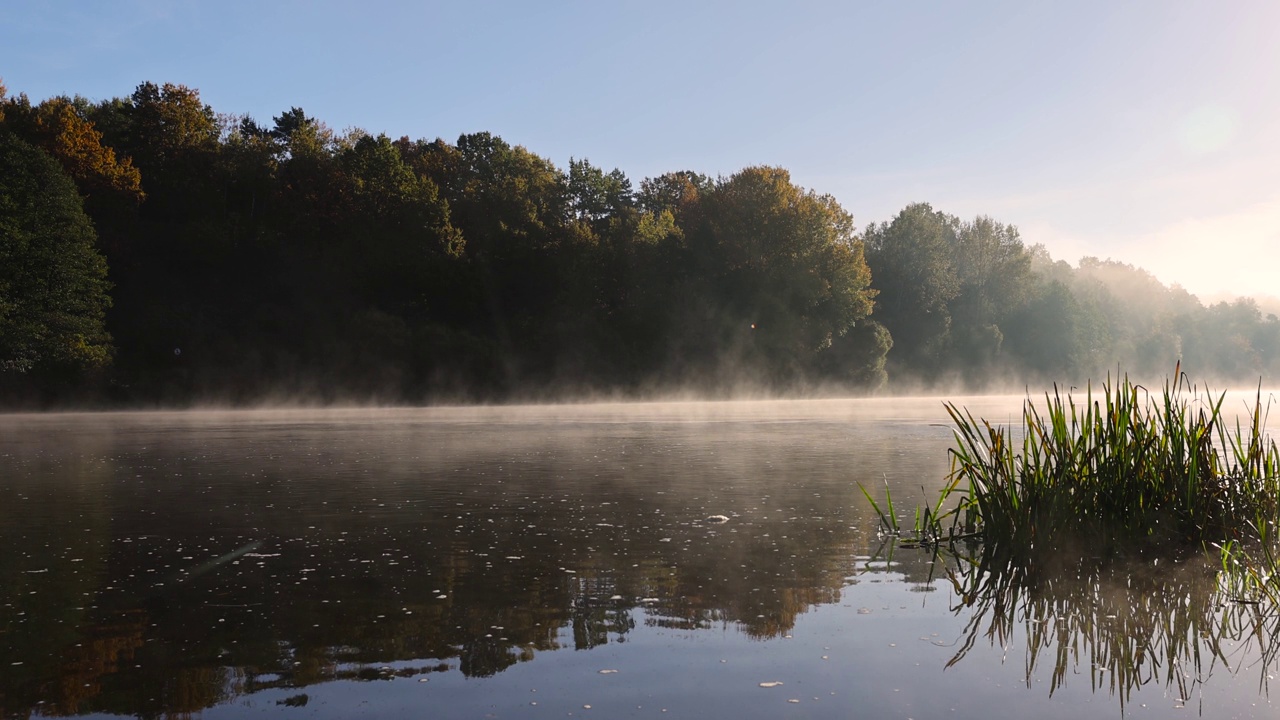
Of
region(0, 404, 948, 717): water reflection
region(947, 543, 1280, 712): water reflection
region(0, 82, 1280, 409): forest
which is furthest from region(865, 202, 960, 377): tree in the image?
region(947, 543, 1280, 712): water reflection

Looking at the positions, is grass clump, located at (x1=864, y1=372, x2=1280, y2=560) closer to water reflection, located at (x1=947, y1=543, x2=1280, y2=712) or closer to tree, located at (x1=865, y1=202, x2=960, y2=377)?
water reflection, located at (x1=947, y1=543, x2=1280, y2=712)

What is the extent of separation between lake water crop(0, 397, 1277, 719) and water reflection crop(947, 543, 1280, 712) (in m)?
0.03

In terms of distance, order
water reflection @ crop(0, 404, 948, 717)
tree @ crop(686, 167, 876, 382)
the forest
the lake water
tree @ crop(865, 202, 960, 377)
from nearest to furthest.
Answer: the lake water
water reflection @ crop(0, 404, 948, 717)
the forest
tree @ crop(686, 167, 876, 382)
tree @ crop(865, 202, 960, 377)

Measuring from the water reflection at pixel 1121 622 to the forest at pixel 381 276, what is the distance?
159 ft

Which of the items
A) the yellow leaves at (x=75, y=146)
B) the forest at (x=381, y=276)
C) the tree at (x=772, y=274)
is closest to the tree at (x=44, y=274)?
the forest at (x=381, y=276)

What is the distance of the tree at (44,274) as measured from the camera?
4728 centimetres

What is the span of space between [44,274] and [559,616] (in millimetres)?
50074

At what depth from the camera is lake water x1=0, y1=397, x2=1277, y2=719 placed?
5680 mm

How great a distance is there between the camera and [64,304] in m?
49.2

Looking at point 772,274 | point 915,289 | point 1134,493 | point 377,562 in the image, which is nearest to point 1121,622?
point 1134,493

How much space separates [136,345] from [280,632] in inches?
2071

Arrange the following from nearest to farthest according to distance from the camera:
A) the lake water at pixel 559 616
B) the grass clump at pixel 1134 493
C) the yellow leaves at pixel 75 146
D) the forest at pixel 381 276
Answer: the lake water at pixel 559 616 → the grass clump at pixel 1134 493 → the forest at pixel 381 276 → the yellow leaves at pixel 75 146

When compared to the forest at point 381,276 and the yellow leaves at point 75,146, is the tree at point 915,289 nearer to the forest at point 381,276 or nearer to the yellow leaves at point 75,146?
the forest at point 381,276

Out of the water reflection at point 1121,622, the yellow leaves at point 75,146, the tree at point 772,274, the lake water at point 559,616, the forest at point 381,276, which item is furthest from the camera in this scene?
the tree at point 772,274
